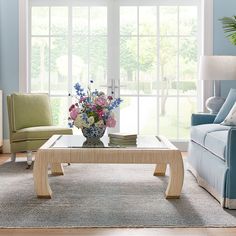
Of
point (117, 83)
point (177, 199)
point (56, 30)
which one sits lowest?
point (177, 199)

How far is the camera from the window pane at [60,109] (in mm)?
7535

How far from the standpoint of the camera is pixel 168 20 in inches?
294

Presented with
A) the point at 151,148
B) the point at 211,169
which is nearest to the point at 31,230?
the point at 151,148

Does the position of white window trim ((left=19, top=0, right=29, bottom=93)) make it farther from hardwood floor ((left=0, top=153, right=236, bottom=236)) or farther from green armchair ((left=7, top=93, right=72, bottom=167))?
hardwood floor ((left=0, top=153, right=236, bottom=236))

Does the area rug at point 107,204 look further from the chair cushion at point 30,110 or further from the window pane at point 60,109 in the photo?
the window pane at point 60,109

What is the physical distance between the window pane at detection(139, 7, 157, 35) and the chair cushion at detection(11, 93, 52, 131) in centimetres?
183

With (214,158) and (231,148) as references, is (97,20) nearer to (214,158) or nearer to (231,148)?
(214,158)

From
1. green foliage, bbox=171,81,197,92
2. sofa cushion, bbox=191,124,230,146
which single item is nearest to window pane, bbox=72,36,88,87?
A: green foliage, bbox=171,81,197,92

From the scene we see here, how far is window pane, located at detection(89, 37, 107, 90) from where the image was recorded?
24.7 ft

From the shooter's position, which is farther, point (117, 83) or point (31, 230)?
point (117, 83)

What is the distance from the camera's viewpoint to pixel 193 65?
7.52 m

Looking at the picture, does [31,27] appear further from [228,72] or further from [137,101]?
[228,72]

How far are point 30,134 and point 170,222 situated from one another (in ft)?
9.28

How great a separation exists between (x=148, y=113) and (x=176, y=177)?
3.40 metres
